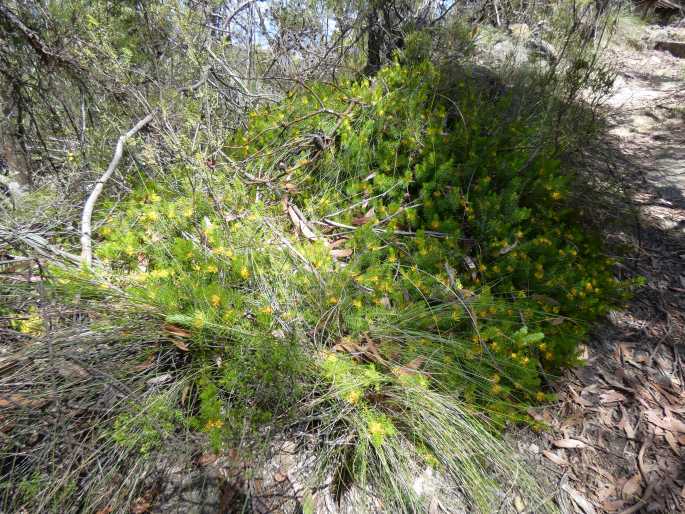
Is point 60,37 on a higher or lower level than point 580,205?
higher

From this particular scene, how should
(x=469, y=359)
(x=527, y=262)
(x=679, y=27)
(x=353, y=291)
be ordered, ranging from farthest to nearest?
(x=679, y=27) → (x=527, y=262) → (x=353, y=291) → (x=469, y=359)

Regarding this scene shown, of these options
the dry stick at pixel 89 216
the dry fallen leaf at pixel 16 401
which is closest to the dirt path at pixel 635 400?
the dry fallen leaf at pixel 16 401

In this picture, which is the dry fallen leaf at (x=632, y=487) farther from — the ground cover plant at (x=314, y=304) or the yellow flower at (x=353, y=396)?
the yellow flower at (x=353, y=396)

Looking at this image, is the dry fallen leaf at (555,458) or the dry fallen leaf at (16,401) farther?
the dry fallen leaf at (555,458)

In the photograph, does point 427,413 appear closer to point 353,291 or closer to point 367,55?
point 353,291

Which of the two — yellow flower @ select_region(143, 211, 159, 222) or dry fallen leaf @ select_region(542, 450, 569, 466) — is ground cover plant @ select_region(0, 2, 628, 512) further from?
dry fallen leaf @ select_region(542, 450, 569, 466)

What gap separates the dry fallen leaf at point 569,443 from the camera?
1.90m

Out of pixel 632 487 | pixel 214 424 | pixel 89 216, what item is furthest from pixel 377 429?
pixel 89 216

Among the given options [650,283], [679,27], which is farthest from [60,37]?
[679,27]

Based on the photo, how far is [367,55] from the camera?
165 inches

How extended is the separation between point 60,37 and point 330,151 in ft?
6.23

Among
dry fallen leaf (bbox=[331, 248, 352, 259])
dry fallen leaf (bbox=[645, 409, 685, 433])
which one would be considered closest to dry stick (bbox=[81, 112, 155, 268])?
dry fallen leaf (bbox=[331, 248, 352, 259])

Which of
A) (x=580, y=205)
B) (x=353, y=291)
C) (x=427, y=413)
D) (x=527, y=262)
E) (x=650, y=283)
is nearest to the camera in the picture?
(x=427, y=413)

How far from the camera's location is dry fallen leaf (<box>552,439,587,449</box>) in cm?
190
